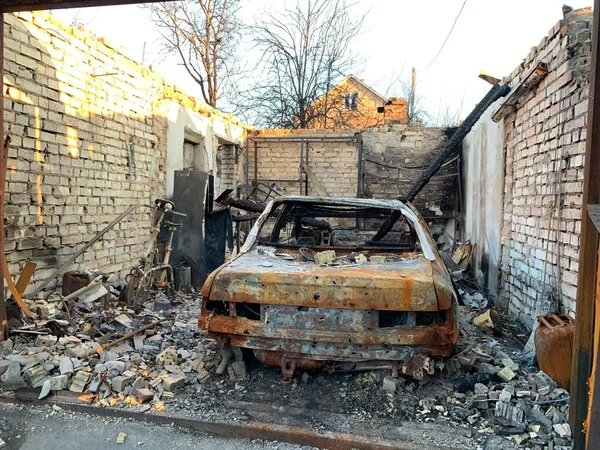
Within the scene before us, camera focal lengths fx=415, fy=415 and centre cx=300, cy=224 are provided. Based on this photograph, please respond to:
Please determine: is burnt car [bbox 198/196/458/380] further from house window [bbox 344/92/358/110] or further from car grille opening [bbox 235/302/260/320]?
house window [bbox 344/92/358/110]

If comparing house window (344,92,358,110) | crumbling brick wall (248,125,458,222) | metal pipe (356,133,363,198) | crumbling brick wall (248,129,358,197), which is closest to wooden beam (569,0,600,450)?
crumbling brick wall (248,125,458,222)

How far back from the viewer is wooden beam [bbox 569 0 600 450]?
7.22 ft

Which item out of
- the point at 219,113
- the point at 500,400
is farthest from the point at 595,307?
the point at 219,113

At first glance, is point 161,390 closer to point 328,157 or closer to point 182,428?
point 182,428

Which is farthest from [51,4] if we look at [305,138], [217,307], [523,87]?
[305,138]

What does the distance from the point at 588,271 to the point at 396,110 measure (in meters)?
13.5

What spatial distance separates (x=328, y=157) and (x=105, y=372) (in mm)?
9813

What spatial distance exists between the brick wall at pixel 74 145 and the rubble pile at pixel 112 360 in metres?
1.16

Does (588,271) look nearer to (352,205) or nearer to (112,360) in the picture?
(352,205)

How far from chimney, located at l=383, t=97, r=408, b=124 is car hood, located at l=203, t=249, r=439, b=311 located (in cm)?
1272

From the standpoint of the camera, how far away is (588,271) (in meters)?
2.26

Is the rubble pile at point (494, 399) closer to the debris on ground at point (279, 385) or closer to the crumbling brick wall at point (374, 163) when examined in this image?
the debris on ground at point (279, 385)

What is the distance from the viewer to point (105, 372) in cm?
333

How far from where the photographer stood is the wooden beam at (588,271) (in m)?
2.20
